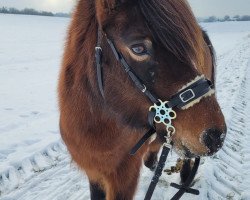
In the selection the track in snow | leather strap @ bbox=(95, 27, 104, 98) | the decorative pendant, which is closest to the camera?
the decorative pendant

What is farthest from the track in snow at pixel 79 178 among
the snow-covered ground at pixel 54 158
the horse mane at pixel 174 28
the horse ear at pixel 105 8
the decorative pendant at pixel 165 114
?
the horse mane at pixel 174 28

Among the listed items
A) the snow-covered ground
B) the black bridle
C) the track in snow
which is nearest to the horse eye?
the black bridle

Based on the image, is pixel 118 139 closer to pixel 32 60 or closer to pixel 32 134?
pixel 32 134

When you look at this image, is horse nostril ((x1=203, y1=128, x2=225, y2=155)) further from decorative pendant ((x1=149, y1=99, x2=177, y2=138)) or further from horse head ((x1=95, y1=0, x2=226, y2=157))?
decorative pendant ((x1=149, y1=99, x2=177, y2=138))

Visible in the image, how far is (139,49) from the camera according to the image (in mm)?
2139

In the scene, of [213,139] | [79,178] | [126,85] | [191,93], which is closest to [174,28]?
[191,93]

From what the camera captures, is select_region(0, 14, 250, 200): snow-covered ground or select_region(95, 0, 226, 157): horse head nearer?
select_region(95, 0, 226, 157): horse head

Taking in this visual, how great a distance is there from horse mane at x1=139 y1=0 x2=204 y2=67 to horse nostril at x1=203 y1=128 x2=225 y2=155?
468mm

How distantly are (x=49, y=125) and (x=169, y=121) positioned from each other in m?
4.78

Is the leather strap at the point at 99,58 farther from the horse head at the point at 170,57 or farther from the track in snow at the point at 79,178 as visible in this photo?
the track in snow at the point at 79,178

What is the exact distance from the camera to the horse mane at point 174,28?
2.07 metres

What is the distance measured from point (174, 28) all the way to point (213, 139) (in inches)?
30.3

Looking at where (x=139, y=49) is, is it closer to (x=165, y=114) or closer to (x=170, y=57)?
(x=170, y=57)

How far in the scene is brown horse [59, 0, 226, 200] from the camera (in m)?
2.09
